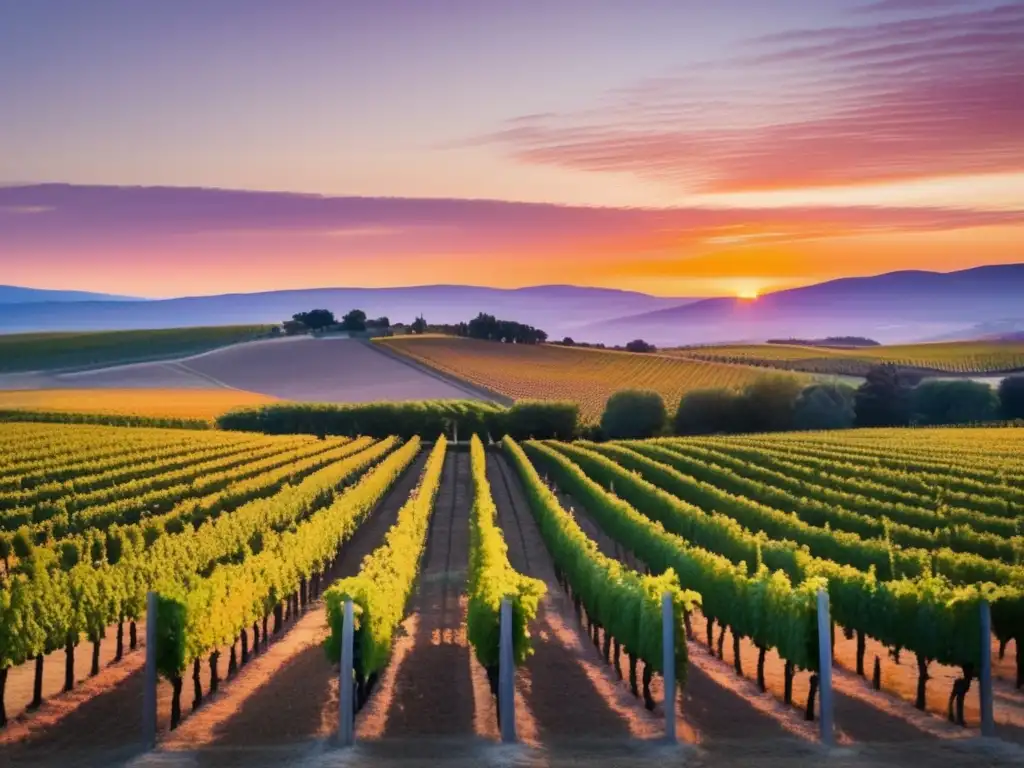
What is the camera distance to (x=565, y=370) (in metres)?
127

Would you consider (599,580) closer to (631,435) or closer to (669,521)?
(669,521)

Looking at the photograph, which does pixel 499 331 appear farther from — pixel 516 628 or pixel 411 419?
pixel 516 628

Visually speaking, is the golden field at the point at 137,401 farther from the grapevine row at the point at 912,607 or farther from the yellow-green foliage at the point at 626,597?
the grapevine row at the point at 912,607

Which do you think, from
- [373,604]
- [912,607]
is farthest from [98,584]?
[912,607]

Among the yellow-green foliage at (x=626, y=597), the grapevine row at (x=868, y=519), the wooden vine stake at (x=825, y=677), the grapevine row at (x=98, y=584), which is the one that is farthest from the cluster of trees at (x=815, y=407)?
the wooden vine stake at (x=825, y=677)

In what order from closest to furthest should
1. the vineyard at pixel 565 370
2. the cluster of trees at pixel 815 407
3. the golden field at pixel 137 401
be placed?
1. the golden field at pixel 137 401
2. the cluster of trees at pixel 815 407
3. the vineyard at pixel 565 370

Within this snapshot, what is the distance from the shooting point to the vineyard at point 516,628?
13.6 m

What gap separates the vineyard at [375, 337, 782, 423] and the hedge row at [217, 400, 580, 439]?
10532 millimetres

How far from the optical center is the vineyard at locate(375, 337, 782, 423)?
110 metres

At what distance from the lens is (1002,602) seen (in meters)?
16.0

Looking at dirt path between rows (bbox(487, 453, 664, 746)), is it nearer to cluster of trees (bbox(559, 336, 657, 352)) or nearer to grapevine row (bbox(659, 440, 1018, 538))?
→ grapevine row (bbox(659, 440, 1018, 538))

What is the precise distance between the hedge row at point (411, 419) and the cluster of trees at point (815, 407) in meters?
5.28

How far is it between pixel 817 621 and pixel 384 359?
114 m

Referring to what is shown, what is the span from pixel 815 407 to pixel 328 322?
87874mm
